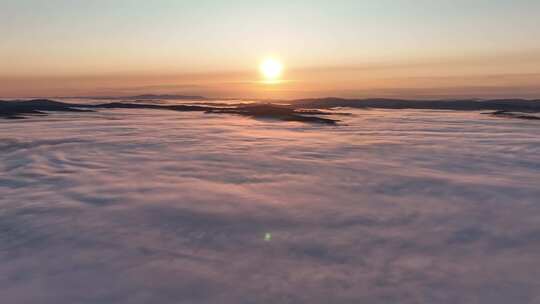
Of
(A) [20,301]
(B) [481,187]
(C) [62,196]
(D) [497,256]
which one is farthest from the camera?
(B) [481,187]

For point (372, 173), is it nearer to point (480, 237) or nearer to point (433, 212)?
point (433, 212)

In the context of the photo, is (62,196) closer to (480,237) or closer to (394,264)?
(394,264)

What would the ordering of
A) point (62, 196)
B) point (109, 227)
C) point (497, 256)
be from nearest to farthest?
point (497, 256) → point (109, 227) → point (62, 196)

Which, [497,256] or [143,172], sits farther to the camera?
[143,172]


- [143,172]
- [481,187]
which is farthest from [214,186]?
[481,187]

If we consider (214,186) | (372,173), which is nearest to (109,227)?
(214,186)

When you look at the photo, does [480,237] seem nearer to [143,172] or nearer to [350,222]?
[350,222]

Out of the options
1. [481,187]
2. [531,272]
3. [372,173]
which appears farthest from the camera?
[372,173]

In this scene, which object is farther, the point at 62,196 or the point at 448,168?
the point at 448,168

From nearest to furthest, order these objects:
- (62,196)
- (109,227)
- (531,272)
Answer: (531,272) < (109,227) < (62,196)
